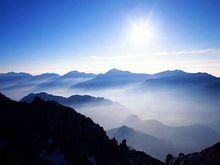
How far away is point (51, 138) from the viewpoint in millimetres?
113000

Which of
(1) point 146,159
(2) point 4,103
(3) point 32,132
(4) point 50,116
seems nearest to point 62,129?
(4) point 50,116

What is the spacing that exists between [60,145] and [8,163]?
104 ft

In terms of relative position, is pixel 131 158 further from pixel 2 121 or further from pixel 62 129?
pixel 2 121

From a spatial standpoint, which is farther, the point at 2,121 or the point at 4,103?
the point at 4,103

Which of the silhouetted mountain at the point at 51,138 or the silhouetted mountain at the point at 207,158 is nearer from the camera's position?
the silhouetted mountain at the point at 207,158

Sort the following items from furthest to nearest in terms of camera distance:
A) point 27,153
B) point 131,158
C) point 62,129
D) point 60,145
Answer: point 131,158, point 62,129, point 60,145, point 27,153

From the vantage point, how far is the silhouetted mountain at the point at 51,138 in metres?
93.9

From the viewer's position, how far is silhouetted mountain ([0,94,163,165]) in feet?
308

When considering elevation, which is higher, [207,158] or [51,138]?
[207,158]

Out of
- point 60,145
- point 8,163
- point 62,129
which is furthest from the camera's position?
point 62,129

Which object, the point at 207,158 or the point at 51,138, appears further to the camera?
the point at 51,138

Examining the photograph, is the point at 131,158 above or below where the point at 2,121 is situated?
below

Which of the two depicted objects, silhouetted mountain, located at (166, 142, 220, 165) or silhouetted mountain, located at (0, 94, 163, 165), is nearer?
silhouetted mountain, located at (166, 142, 220, 165)

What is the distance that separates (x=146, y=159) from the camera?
15262 centimetres
